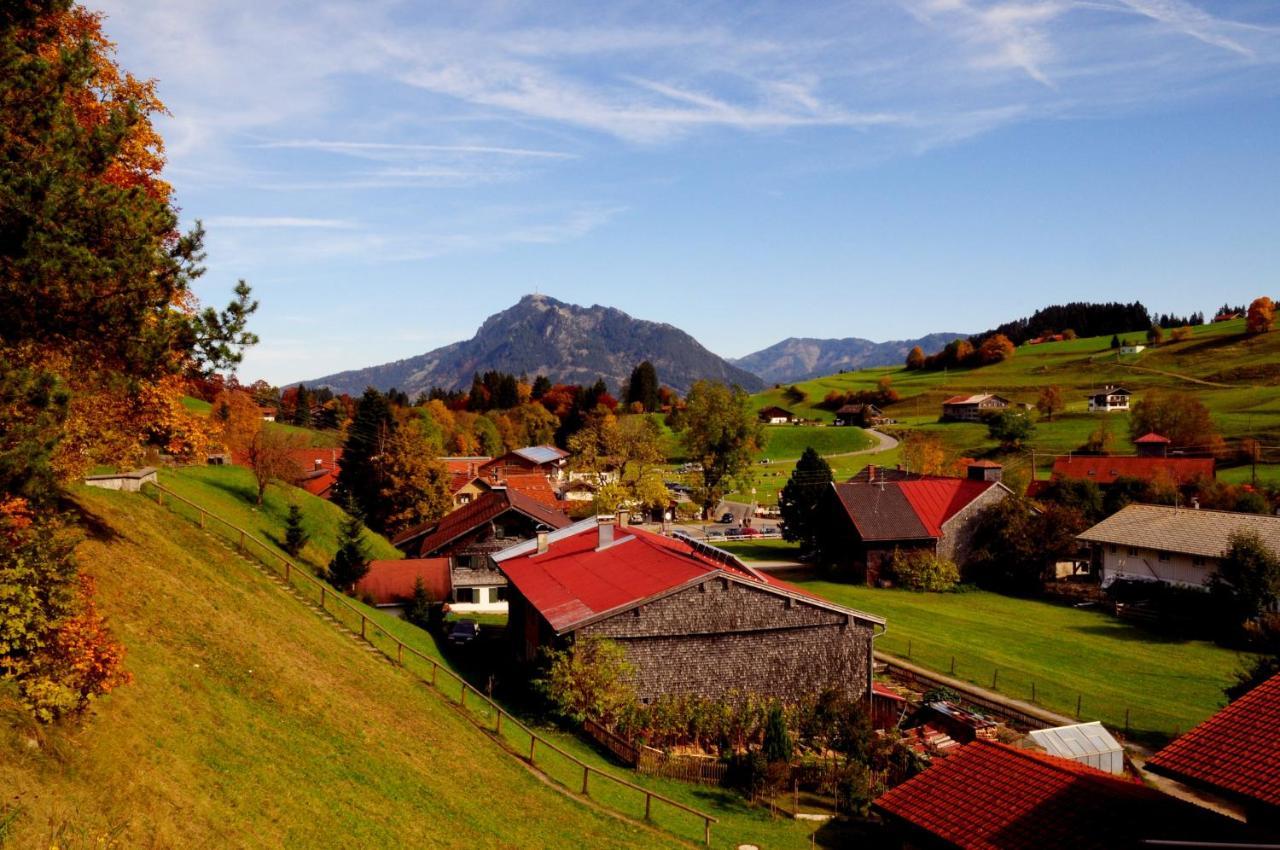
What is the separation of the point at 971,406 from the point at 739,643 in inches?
4777

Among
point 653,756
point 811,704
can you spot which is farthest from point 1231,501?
point 653,756

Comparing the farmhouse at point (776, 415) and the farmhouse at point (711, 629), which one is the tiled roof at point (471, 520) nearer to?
the farmhouse at point (711, 629)

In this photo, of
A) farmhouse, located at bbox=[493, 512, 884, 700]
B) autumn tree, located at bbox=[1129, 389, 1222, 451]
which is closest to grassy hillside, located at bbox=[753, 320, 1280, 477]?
autumn tree, located at bbox=[1129, 389, 1222, 451]

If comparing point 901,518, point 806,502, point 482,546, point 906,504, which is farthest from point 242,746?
point 806,502

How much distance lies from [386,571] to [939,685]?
2948cm

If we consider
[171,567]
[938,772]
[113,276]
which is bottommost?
[938,772]

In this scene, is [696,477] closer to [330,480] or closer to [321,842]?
[330,480]

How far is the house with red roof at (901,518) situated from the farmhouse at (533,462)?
1980 inches

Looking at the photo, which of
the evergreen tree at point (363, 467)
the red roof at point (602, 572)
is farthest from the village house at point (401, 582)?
the evergreen tree at point (363, 467)

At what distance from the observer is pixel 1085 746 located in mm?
25938

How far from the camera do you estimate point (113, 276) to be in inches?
581

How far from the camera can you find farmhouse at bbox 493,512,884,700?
29938mm

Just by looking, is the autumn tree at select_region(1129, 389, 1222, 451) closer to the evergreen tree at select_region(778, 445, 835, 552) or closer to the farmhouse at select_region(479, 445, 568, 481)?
the evergreen tree at select_region(778, 445, 835, 552)

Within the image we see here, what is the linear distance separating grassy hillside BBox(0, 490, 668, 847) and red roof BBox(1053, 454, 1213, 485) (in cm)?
6906
